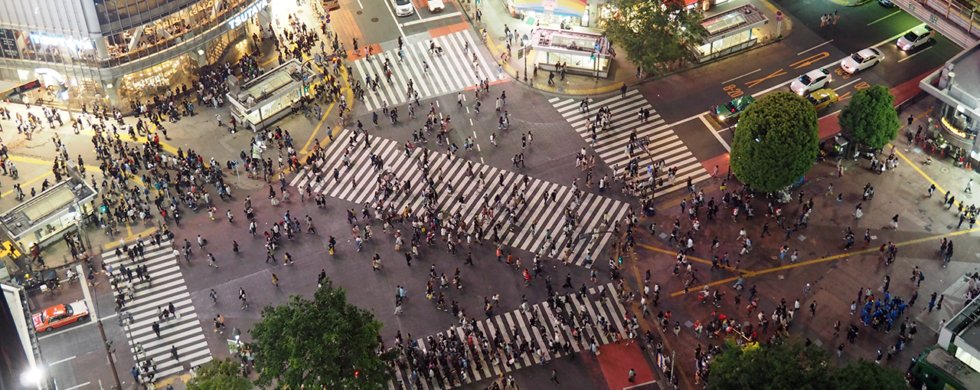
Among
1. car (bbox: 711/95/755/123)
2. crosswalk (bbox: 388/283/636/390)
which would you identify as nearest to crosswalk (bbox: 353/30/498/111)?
car (bbox: 711/95/755/123)

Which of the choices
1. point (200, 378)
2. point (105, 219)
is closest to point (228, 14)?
point (105, 219)

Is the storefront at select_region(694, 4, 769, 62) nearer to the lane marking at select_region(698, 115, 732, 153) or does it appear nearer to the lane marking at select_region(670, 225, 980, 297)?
the lane marking at select_region(698, 115, 732, 153)

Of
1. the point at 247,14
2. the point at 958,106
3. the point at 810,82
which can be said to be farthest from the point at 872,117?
the point at 247,14

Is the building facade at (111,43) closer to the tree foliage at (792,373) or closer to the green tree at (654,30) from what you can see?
the green tree at (654,30)

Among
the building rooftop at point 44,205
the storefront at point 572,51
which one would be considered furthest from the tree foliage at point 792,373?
the building rooftop at point 44,205

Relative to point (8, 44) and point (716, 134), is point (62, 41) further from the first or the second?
point (716, 134)

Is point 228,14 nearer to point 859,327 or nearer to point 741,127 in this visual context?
point 741,127

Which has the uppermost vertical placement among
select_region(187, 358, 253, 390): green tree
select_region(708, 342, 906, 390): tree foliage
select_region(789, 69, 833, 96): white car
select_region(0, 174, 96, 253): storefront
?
select_region(0, 174, 96, 253): storefront
